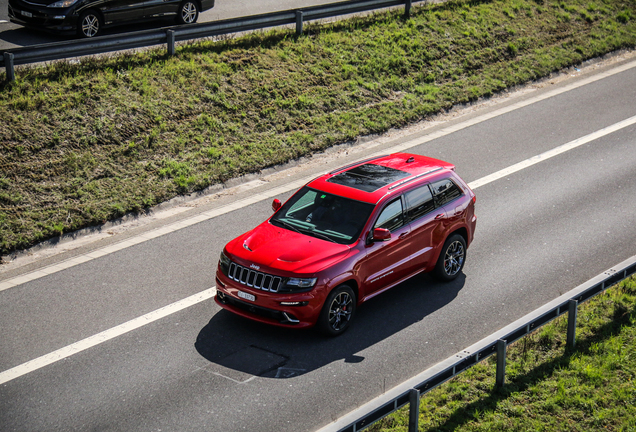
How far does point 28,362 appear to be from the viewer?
29.2 feet

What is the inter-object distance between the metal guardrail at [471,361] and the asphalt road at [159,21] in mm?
14010

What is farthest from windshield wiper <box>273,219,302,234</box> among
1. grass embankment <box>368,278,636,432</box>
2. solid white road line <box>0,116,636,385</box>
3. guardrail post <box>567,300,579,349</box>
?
guardrail post <box>567,300,579,349</box>

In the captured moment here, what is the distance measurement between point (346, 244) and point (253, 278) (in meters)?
1.27

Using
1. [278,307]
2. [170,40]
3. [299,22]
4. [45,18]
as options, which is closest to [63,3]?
[45,18]

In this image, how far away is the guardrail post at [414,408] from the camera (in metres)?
6.80

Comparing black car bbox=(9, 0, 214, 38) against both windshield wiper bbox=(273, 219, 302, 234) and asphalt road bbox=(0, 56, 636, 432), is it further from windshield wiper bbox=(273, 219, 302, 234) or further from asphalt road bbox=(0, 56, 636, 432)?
windshield wiper bbox=(273, 219, 302, 234)

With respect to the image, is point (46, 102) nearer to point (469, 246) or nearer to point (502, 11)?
point (469, 246)

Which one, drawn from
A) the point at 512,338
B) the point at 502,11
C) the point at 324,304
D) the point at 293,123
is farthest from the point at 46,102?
the point at 502,11

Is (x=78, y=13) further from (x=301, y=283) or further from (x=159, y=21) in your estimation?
(x=301, y=283)

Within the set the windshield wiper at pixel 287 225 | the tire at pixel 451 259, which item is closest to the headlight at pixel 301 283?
the windshield wiper at pixel 287 225

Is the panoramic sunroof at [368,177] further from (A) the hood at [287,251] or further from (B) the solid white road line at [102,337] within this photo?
(B) the solid white road line at [102,337]

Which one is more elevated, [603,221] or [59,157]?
[59,157]

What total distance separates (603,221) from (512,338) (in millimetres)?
5870

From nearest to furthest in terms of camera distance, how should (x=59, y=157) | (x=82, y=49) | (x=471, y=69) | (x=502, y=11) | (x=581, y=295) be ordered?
(x=581, y=295) → (x=59, y=157) → (x=82, y=49) → (x=471, y=69) → (x=502, y=11)
